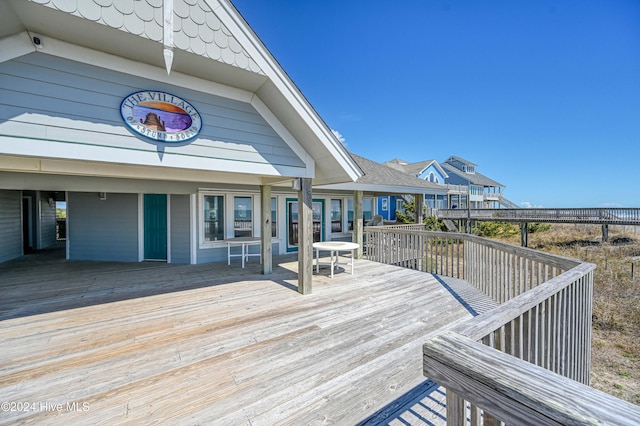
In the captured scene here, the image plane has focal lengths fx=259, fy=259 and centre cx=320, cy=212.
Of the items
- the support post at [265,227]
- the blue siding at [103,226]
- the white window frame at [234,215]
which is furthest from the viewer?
the white window frame at [234,215]

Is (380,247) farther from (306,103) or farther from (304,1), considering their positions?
(304,1)

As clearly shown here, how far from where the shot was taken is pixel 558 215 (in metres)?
17.7

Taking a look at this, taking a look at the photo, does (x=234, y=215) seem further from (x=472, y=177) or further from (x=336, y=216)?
(x=472, y=177)

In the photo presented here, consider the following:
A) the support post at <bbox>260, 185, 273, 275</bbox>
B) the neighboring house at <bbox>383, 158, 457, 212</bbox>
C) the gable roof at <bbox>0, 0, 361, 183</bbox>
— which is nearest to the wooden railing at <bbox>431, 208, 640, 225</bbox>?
the neighboring house at <bbox>383, 158, 457, 212</bbox>

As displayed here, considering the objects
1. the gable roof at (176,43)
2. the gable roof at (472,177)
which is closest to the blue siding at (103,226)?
Result: the gable roof at (176,43)

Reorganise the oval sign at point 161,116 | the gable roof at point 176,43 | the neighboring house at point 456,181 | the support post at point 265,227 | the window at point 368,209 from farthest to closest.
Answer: the neighboring house at point 456,181 → the window at point 368,209 → the support post at point 265,227 → the oval sign at point 161,116 → the gable roof at point 176,43

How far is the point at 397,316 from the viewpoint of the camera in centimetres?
378

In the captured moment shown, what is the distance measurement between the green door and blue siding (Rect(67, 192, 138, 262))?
28cm

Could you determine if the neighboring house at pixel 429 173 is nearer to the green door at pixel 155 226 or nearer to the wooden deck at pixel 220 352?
the green door at pixel 155 226

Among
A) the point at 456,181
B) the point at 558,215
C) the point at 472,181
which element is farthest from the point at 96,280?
the point at 472,181

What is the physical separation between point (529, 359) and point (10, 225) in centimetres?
1326

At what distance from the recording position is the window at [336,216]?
10016mm

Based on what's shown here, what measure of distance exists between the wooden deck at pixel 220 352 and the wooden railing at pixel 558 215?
690 inches

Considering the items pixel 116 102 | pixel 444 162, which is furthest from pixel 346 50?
pixel 444 162
